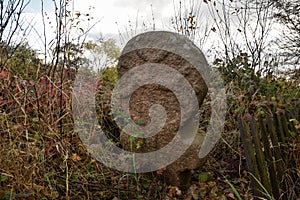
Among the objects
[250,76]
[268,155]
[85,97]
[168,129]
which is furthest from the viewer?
[250,76]

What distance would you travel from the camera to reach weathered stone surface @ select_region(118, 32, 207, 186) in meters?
2.56

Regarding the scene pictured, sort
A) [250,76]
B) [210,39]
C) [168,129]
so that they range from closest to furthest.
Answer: [168,129] → [250,76] → [210,39]

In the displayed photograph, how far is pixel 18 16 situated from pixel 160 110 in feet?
4.69

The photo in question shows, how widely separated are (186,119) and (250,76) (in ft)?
6.93

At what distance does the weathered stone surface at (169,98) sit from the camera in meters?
2.56

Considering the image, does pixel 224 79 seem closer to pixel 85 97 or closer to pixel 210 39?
pixel 210 39

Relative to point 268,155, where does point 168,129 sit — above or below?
above

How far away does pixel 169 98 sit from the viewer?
2588mm

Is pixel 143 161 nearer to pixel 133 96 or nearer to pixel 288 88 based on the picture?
pixel 133 96

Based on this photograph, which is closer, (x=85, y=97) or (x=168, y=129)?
(x=168, y=129)

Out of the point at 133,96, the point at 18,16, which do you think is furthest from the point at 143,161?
the point at 18,16

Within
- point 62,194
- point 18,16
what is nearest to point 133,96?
point 62,194

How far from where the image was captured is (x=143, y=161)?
8.73 ft

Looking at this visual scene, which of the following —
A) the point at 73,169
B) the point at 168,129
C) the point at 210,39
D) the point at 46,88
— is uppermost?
the point at 210,39
